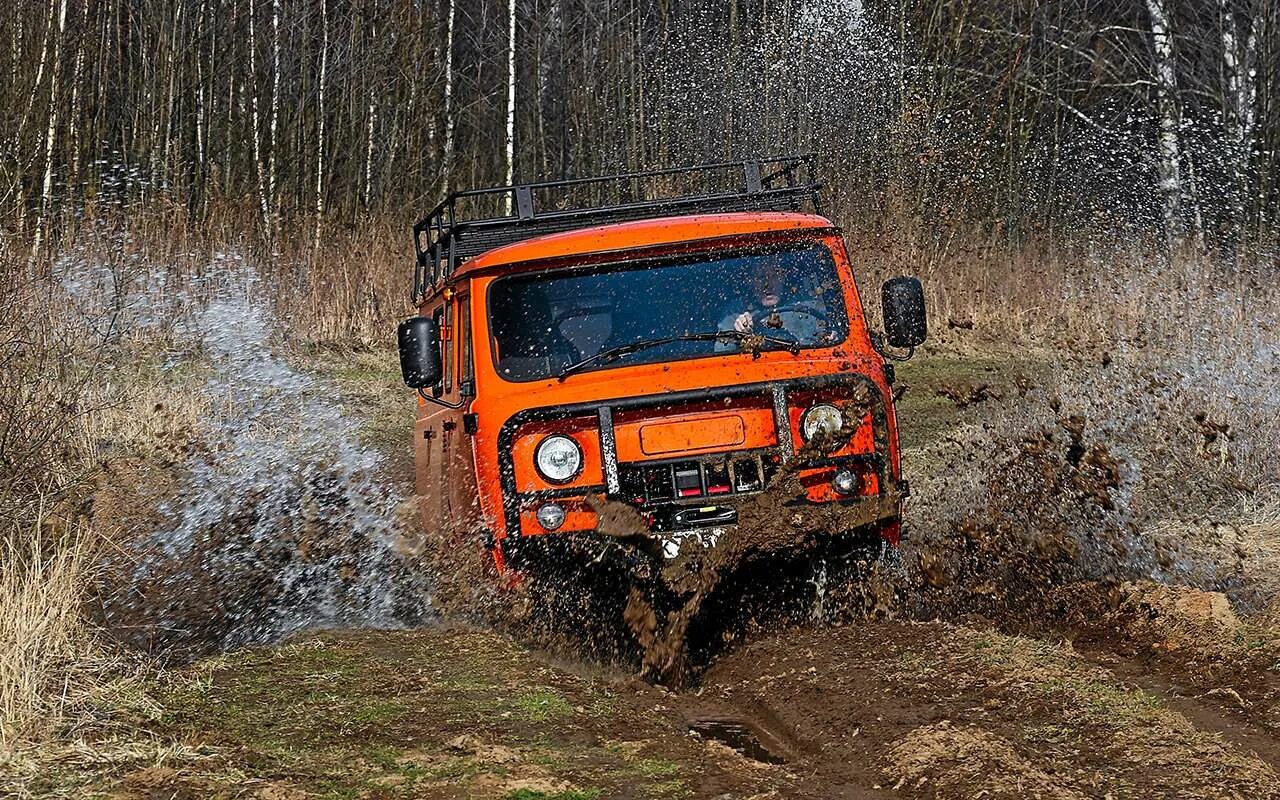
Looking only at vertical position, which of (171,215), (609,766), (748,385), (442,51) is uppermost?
(442,51)

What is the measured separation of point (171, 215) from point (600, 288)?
12279 millimetres

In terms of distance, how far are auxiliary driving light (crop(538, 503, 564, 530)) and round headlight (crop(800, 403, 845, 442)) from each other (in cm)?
104

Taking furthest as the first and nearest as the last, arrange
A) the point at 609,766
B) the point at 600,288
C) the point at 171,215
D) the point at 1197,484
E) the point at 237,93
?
the point at 237,93 → the point at 171,215 → the point at 1197,484 → the point at 600,288 → the point at 609,766

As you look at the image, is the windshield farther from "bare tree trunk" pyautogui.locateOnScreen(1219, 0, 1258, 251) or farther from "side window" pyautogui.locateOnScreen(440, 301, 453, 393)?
"bare tree trunk" pyautogui.locateOnScreen(1219, 0, 1258, 251)

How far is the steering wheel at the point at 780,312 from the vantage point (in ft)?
21.3

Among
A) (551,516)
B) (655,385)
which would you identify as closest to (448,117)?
(655,385)

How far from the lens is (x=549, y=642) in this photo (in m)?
6.09

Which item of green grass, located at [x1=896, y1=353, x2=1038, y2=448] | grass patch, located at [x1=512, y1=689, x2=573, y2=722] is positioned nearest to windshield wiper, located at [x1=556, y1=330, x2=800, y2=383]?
grass patch, located at [x1=512, y1=689, x2=573, y2=722]

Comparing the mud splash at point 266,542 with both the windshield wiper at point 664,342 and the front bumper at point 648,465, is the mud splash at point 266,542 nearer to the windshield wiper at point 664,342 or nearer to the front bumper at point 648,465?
the front bumper at point 648,465

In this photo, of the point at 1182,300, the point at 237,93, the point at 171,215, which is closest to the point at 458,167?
the point at 237,93

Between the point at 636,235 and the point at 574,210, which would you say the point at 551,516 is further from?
the point at 574,210

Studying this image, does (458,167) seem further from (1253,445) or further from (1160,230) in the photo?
(1253,445)

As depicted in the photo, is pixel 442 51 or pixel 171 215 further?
pixel 442 51

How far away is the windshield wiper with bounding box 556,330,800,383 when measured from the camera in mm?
6301
